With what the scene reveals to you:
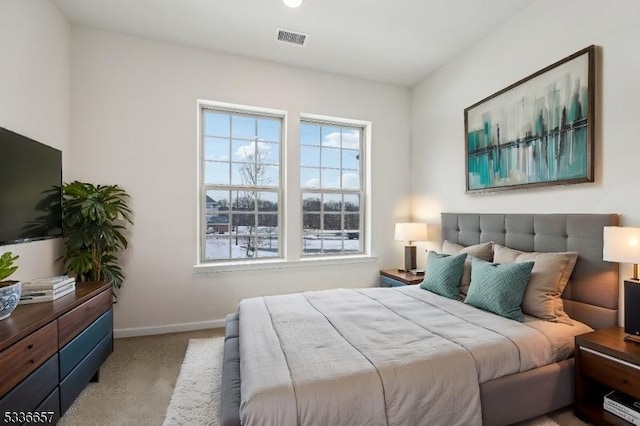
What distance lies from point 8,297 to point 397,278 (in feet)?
10.6

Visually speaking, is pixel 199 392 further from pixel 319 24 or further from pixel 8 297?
pixel 319 24

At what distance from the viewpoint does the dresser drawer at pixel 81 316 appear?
1.83m

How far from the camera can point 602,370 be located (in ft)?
5.57

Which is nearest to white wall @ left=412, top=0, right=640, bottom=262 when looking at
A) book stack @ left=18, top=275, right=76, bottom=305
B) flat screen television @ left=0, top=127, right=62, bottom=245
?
book stack @ left=18, top=275, right=76, bottom=305

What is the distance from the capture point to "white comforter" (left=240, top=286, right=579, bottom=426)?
129 centimetres

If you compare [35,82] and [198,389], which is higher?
[35,82]

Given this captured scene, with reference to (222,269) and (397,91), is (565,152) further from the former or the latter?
(222,269)

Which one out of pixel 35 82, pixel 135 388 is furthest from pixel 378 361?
pixel 35 82

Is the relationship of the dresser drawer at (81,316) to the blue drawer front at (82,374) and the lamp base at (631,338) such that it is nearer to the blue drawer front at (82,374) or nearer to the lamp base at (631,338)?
the blue drawer front at (82,374)

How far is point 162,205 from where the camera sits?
3223mm

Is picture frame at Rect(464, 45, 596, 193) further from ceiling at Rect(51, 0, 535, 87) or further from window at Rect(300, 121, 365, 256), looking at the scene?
window at Rect(300, 121, 365, 256)

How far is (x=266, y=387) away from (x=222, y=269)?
230cm

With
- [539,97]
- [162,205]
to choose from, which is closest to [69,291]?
[162,205]

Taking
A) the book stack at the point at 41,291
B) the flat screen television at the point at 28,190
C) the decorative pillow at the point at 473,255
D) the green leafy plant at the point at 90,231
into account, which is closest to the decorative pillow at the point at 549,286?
the decorative pillow at the point at 473,255
